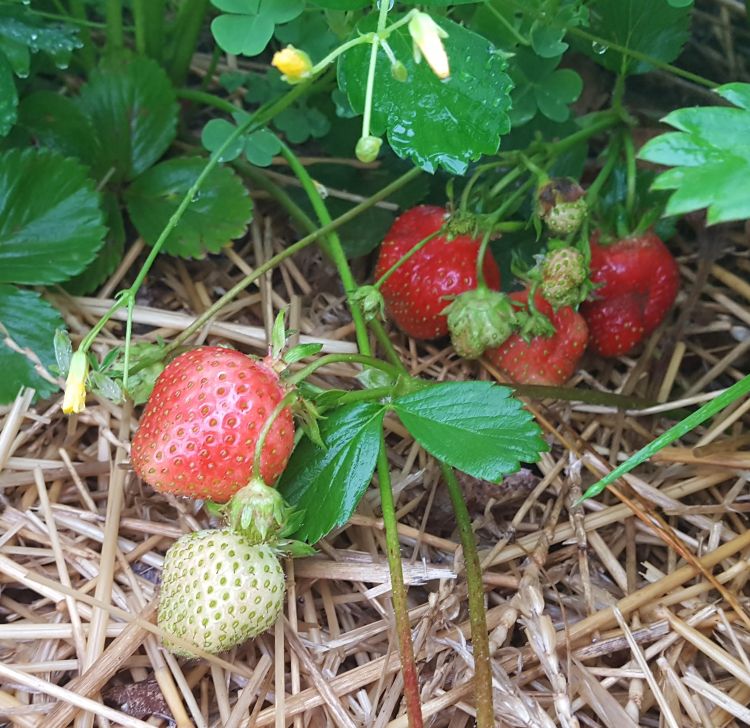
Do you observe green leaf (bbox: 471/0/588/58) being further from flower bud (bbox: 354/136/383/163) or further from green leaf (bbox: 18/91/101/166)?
green leaf (bbox: 18/91/101/166)

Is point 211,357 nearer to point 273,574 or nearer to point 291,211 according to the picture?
point 273,574

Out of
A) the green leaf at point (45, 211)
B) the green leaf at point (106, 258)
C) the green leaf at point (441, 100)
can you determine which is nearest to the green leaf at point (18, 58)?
the green leaf at point (45, 211)

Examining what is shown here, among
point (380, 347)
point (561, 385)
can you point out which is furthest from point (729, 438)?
point (380, 347)

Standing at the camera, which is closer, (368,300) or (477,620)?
(477,620)

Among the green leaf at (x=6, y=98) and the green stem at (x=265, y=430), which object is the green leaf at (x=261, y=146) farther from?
the green stem at (x=265, y=430)

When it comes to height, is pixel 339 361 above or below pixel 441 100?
below

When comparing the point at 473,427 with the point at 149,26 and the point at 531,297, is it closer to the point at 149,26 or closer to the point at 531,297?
the point at 531,297

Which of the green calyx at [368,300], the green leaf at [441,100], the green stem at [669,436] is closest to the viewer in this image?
the green stem at [669,436]

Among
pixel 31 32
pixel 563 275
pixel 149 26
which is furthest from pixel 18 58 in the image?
pixel 563 275
